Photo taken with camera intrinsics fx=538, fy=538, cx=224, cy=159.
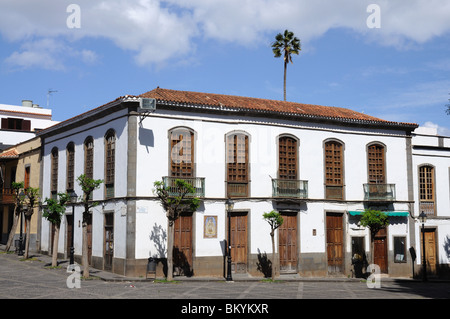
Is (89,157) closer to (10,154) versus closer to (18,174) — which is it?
(18,174)

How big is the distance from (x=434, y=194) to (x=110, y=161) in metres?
17.9

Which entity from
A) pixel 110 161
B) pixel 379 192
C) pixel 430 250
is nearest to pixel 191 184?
pixel 110 161

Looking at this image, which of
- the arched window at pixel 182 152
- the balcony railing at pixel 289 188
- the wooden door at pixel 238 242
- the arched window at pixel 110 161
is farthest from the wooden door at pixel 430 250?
the arched window at pixel 110 161

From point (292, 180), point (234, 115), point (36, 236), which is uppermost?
point (234, 115)

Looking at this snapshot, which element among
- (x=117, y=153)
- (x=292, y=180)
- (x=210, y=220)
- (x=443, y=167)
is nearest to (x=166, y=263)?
(x=210, y=220)

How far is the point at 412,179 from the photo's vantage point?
1162 inches

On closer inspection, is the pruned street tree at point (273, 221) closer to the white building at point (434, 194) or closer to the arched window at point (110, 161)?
the arched window at point (110, 161)

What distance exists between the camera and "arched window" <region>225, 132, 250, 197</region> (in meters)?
25.8

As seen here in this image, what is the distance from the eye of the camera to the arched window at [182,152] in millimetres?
24703

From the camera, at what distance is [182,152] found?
2494 cm

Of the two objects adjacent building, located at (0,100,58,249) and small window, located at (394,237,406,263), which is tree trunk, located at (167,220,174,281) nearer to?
small window, located at (394,237,406,263)

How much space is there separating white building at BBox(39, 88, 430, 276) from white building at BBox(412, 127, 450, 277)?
871 millimetres
